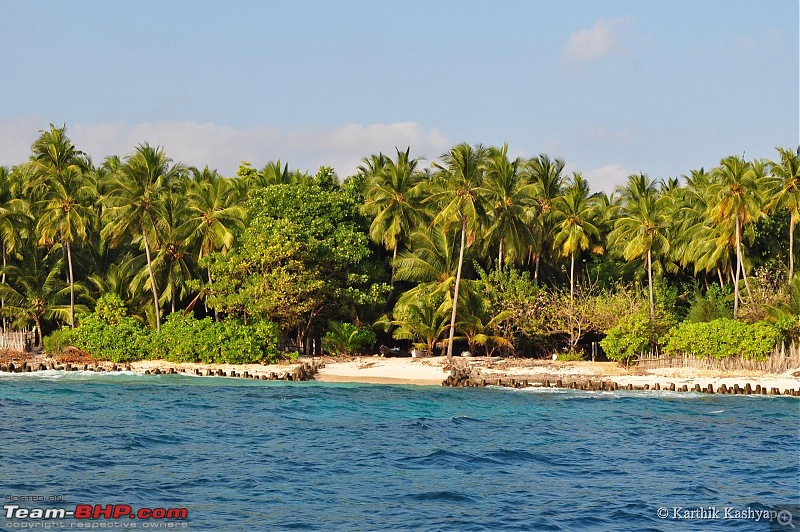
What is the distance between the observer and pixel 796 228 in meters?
57.1

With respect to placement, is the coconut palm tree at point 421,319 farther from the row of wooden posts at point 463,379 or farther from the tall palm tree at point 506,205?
the row of wooden posts at point 463,379

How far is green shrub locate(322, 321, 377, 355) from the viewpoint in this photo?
171 feet

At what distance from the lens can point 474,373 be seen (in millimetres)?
45062

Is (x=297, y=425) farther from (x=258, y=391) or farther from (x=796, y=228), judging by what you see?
(x=796, y=228)

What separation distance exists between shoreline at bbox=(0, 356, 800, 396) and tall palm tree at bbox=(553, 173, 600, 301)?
7.28 metres

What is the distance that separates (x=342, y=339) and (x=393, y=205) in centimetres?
876

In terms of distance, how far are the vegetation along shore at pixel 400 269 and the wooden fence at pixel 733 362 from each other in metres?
0.16

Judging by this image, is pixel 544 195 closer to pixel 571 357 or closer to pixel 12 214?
pixel 571 357

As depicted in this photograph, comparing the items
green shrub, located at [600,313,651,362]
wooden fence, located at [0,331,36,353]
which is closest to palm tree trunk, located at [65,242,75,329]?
wooden fence, located at [0,331,36,353]

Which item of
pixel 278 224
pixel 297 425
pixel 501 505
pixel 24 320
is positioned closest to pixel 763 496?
pixel 501 505

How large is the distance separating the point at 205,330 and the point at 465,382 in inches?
583

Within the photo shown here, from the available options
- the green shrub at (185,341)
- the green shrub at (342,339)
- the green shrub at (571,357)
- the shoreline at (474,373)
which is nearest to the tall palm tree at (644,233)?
the green shrub at (571,357)

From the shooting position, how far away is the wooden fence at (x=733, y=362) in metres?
41.3

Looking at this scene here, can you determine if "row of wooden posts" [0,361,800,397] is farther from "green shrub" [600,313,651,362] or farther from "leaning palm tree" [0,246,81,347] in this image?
"leaning palm tree" [0,246,81,347]
